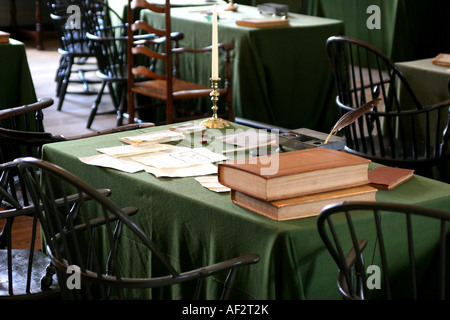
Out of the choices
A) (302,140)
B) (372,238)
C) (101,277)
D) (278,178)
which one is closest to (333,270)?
(372,238)

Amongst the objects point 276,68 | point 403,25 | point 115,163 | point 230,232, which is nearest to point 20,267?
point 115,163

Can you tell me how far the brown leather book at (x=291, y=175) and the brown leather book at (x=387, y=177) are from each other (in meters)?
0.17

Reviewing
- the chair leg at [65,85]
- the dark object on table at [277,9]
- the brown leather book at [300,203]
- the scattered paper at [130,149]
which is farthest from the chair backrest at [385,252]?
the chair leg at [65,85]

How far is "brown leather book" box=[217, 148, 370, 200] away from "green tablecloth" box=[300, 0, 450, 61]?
6.20 m

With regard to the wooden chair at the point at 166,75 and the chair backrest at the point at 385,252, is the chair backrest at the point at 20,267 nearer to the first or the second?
the chair backrest at the point at 385,252

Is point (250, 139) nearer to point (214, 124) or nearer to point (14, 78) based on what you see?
point (214, 124)

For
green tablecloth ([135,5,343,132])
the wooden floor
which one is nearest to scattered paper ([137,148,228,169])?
the wooden floor

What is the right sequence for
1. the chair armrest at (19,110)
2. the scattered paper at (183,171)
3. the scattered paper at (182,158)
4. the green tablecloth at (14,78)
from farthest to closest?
the green tablecloth at (14,78), the chair armrest at (19,110), the scattered paper at (182,158), the scattered paper at (183,171)

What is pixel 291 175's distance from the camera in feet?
6.24

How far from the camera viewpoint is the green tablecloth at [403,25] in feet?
26.2

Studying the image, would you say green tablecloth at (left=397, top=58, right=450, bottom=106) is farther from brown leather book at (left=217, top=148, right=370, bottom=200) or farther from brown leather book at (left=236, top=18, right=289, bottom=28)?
brown leather book at (left=217, top=148, right=370, bottom=200)

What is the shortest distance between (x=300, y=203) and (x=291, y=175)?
7 centimetres

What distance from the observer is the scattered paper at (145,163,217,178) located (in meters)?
2.29
